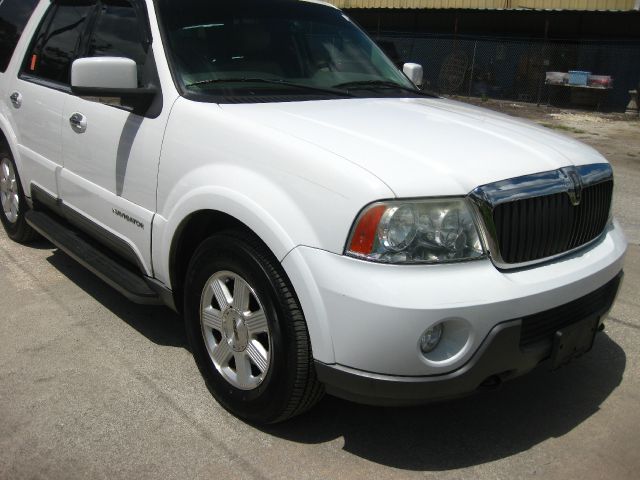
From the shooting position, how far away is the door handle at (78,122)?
3799 mm

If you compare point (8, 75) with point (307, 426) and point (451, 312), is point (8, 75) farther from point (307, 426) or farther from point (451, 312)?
point (451, 312)

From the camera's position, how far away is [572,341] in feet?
9.16

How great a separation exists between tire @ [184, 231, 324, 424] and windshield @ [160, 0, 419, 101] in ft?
2.85

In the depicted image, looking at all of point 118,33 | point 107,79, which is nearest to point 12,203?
point 118,33

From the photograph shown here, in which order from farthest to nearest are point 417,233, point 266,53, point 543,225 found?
1. point 266,53
2. point 543,225
3. point 417,233

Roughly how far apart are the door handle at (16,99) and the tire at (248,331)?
238 cm

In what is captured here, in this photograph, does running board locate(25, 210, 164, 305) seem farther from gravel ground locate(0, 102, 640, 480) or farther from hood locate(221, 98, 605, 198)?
hood locate(221, 98, 605, 198)

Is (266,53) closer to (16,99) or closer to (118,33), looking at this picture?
(118,33)

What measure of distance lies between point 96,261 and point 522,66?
19.0m

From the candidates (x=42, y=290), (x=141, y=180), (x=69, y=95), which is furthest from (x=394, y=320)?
(x=42, y=290)

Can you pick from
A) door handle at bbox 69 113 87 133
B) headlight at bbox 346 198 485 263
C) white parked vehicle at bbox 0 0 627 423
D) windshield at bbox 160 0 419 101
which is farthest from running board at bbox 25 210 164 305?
headlight at bbox 346 198 485 263

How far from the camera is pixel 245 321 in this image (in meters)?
2.87

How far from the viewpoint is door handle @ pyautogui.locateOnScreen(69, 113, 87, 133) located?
380 centimetres

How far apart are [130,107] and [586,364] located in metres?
Answer: 2.83
